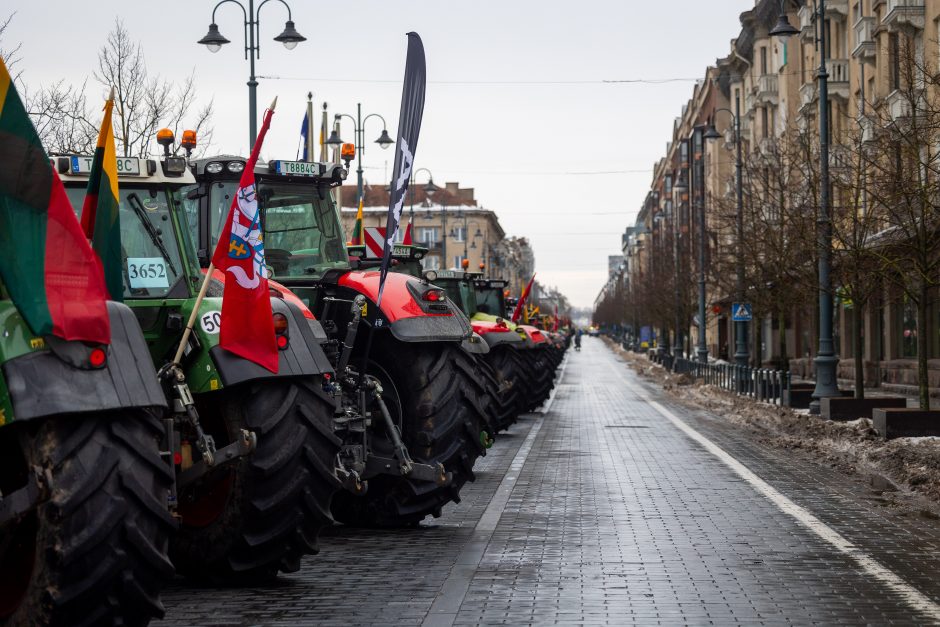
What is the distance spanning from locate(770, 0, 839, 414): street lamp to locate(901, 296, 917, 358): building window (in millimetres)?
10263

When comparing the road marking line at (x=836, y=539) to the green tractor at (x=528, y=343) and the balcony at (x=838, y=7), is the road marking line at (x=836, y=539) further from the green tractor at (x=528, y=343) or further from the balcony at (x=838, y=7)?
the balcony at (x=838, y=7)

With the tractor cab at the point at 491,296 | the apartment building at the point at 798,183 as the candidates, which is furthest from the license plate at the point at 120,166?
the tractor cab at the point at 491,296

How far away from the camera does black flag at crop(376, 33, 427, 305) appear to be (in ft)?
32.3

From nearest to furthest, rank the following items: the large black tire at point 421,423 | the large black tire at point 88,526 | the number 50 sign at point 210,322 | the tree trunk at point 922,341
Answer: the large black tire at point 88,526 < the number 50 sign at point 210,322 < the large black tire at point 421,423 < the tree trunk at point 922,341

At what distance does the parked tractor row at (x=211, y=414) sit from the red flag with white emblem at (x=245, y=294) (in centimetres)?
9

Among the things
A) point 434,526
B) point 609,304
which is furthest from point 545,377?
point 609,304

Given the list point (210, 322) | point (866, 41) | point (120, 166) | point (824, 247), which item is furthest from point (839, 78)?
point (210, 322)

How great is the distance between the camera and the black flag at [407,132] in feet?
32.3

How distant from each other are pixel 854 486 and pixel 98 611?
33.4 feet

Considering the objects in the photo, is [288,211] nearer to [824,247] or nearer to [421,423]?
[421,423]

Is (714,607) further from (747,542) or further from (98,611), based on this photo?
Answer: (98,611)

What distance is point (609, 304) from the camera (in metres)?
175

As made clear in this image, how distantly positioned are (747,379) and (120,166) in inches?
1120

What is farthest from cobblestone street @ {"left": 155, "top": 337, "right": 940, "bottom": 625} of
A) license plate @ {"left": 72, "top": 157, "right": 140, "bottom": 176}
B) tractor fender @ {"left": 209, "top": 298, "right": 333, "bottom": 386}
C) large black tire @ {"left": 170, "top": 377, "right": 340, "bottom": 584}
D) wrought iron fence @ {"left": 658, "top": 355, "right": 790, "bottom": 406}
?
wrought iron fence @ {"left": 658, "top": 355, "right": 790, "bottom": 406}
